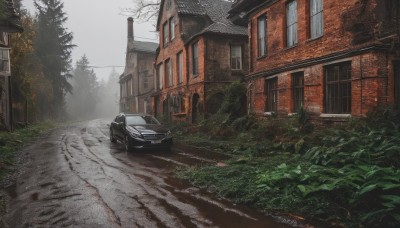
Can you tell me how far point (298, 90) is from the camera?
14094 millimetres

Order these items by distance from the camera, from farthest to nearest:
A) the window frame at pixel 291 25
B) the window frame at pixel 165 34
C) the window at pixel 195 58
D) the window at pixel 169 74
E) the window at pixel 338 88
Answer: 1. the window frame at pixel 165 34
2. the window at pixel 169 74
3. the window at pixel 195 58
4. the window frame at pixel 291 25
5. the window at pixel 338 88

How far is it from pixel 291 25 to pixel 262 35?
100 inches

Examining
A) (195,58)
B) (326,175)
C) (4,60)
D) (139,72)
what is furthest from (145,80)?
(326,175)

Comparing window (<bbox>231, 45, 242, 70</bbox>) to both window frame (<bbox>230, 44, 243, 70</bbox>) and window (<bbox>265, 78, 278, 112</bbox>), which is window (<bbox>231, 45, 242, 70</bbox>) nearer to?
window frame (<bbox>230, 44, 243, 70</bbox>)

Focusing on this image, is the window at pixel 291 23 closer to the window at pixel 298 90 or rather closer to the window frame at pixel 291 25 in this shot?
the window frame at pixel 291 25

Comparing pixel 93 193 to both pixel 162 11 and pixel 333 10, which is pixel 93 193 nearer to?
pixel 333 10

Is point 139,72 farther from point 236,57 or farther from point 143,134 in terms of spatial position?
point 143,134

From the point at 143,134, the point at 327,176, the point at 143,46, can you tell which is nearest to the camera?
the point at 327,176

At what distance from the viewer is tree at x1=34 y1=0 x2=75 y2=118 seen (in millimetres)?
42406

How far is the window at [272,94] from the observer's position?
51.3 ft

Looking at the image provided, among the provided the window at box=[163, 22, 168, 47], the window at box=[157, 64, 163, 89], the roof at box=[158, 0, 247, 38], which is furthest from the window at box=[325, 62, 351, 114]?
the window at box=[157, 64, 163, 89]

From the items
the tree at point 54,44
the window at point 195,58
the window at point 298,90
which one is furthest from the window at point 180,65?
the tree at point 54,44

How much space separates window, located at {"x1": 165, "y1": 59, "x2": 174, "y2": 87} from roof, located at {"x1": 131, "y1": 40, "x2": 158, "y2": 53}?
15.4 metres

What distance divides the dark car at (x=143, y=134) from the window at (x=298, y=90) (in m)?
5.78
